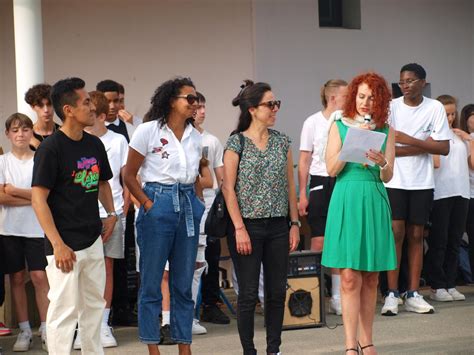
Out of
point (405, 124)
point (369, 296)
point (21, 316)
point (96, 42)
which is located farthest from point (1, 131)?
point (369, 296)

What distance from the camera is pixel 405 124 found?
9.33 m

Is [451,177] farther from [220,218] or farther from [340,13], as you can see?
[220,218]

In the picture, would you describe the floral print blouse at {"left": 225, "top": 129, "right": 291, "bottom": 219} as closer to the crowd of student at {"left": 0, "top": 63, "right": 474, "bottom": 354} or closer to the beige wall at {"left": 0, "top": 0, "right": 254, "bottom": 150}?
the crowd of student at {"left": 0, "top": 63, "right": 474, "bottom": 354}

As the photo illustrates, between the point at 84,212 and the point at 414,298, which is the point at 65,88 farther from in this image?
the point at 414,298

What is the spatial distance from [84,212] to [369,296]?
211 centimetres

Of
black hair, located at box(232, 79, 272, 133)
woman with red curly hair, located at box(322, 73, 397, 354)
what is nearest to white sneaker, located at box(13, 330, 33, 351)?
black hair, located at box(232, 79, 272, 133)

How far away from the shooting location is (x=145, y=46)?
11680 mm

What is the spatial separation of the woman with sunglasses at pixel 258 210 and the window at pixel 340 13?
6.30 meters

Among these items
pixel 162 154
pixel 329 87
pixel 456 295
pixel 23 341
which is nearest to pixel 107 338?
pixel 23 341

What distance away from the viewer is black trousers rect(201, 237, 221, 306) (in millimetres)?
9438

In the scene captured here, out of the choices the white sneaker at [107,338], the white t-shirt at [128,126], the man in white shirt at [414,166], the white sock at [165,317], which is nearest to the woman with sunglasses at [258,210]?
the white sock at [165,317]

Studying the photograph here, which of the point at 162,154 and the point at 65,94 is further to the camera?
the point at 162,154

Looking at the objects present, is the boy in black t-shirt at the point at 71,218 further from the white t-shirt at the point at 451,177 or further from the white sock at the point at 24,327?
the white t-shirt at the point at 451,177

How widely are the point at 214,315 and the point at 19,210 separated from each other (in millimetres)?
2140
